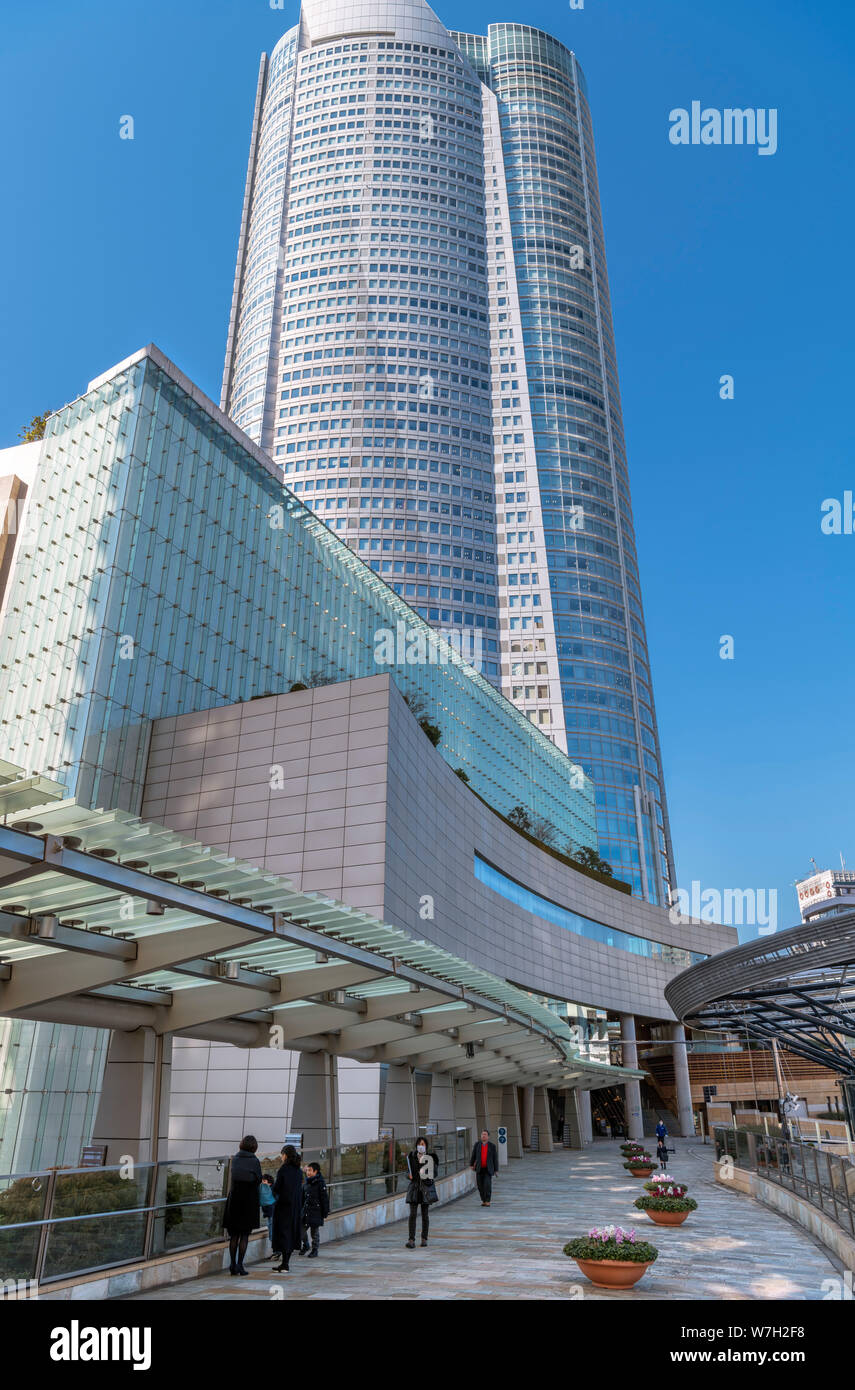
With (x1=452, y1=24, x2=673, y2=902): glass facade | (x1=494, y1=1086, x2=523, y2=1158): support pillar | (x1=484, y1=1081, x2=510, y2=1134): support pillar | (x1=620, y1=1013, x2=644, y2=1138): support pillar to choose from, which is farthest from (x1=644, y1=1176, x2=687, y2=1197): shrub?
(x1=452, y1=24, x2=673, y2=902): glass facade

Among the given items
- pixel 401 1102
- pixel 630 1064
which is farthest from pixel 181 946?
pixel 630 1064

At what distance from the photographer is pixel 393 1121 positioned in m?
23.6

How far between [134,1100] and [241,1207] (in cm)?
211

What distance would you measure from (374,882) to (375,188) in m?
Result: 139

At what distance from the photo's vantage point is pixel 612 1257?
394 inches

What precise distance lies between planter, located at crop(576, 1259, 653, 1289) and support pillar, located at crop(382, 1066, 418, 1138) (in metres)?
12.6

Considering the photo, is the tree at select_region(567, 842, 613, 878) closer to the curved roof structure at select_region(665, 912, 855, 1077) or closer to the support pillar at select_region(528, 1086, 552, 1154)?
the support pillar at select_region(528, 1086, 552, 1154)

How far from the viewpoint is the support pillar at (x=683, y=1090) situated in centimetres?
7250

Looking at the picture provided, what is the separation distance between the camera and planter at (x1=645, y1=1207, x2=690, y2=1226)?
644 inches

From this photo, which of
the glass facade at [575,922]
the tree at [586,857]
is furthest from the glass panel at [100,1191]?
the tree at [586,857]
